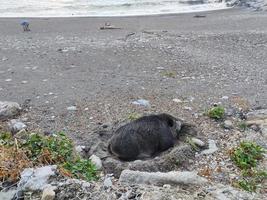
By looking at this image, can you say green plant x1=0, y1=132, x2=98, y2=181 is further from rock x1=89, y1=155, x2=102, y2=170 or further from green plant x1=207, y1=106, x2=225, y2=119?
green plant x1=207, y1=106, x2=225, y2=119

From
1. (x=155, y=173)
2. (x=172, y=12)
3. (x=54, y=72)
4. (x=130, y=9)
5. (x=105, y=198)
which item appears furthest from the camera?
(x=130, y=9)

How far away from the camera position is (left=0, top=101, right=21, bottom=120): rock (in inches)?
221

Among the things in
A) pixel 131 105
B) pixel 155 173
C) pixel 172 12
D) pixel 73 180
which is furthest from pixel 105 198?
pixel 172 12

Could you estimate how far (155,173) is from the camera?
13.3 feet

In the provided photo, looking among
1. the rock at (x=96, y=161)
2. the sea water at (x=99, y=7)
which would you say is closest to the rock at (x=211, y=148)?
the rock at (x=96, y=161)

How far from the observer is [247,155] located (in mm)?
4590

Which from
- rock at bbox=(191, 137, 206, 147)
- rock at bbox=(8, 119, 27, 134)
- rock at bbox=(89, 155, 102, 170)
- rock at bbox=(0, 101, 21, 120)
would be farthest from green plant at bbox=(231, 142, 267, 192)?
rock at bbox=(0, 101, 21, 120)

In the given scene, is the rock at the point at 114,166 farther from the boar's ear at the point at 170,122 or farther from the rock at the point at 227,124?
the rock at the point at 227,124

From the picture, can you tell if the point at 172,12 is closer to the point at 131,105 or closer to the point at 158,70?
the point at 158,70

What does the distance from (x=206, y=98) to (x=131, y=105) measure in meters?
1.08

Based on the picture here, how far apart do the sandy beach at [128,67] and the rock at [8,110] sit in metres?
0.26

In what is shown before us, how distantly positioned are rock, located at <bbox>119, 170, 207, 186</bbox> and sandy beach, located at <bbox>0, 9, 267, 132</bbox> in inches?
66.7

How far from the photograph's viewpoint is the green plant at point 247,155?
4.48 metres

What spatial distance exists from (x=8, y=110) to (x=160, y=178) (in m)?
2.55
